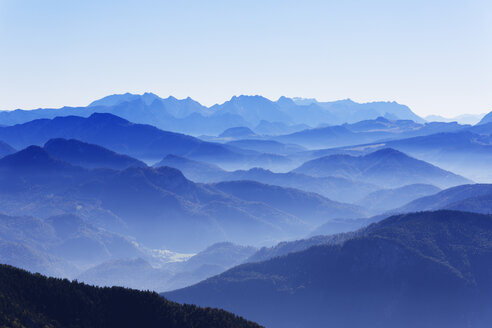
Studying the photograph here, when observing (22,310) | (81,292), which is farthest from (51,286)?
(22,310)

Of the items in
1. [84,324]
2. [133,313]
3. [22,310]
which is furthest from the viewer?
[133,313]

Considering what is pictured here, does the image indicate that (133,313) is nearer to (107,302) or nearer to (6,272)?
(107,302)

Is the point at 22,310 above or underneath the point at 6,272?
underneath

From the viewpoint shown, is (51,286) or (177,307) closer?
(51,286)

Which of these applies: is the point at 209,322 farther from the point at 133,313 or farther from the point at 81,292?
the point at 81,292

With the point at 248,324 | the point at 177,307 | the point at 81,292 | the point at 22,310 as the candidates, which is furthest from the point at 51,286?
the point at 248,324

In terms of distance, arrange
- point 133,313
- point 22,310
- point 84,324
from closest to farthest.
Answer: point 22,310 < point 84,324 < point 133,313
